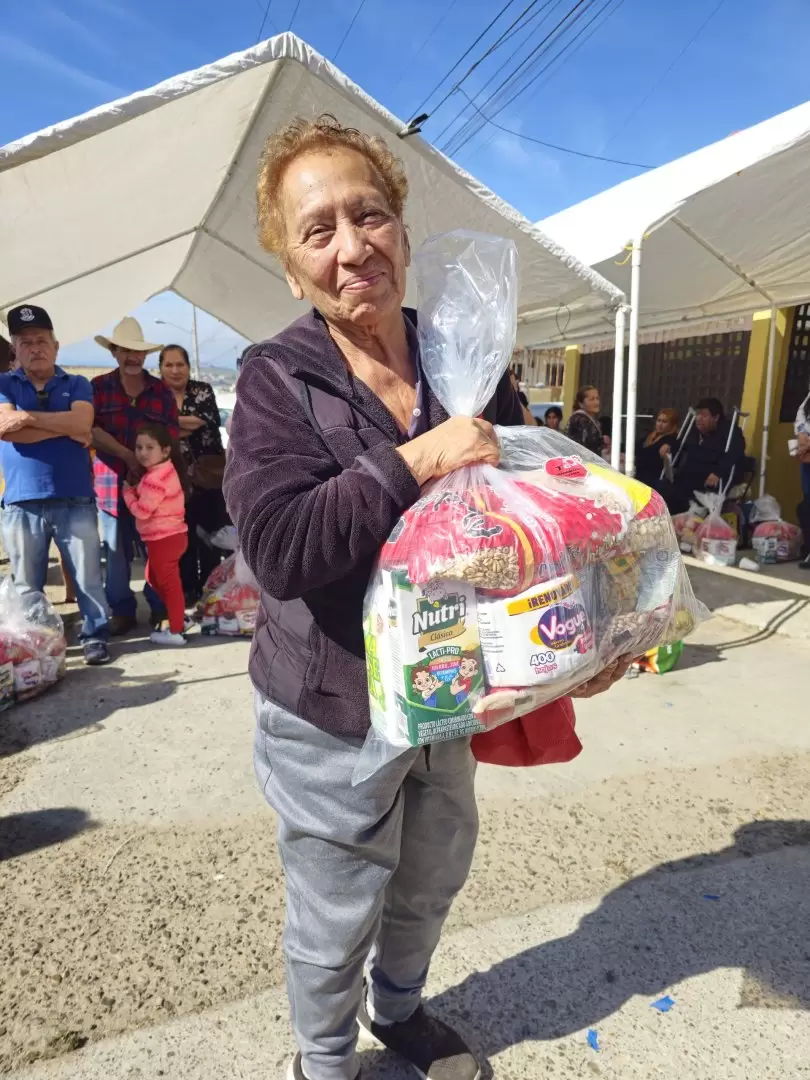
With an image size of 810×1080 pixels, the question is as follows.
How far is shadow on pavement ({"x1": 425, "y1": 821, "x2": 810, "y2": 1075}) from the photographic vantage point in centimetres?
181

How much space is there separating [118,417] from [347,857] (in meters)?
4.14

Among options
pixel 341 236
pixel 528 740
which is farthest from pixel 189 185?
pixel 528 740

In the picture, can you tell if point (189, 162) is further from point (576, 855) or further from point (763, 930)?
point (763, 930)

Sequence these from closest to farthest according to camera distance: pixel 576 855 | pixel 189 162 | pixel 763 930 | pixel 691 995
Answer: pixel 691 995 < pixel 763 930 < pixel 576 855 < pixel 189 162

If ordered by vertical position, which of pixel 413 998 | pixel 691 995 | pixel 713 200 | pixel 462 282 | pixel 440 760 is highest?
pixel 713 200

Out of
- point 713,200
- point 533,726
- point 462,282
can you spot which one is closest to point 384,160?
point 462,282

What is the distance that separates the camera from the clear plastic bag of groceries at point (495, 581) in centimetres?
114

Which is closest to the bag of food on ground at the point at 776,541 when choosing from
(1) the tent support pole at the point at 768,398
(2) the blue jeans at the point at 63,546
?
(1) the tent support pole at the point at 768,398

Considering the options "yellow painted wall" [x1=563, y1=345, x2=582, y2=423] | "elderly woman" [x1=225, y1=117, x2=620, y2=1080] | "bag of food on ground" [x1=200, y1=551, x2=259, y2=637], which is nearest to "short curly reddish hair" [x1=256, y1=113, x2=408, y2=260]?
"elderly woman" [x1=225, y1=117, x2=620, y2=1080]

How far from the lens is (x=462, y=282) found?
57.1 inches

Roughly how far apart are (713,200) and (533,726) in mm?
4620

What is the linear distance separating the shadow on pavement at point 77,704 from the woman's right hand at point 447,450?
2839 millimetres

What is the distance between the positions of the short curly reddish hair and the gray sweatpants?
957 millimetres

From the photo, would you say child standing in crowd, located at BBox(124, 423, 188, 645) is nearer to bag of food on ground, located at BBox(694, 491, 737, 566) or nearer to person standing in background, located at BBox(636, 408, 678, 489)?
bag of food on ground, located at BBox(694, 491, 737, 566)
